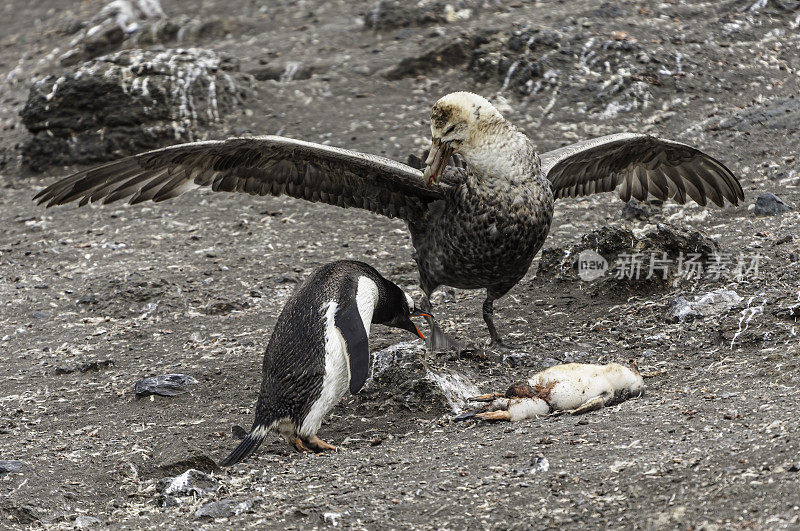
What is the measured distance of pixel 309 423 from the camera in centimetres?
470

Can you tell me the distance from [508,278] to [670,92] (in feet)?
13.6

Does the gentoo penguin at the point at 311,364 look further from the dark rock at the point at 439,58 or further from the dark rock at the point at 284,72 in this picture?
the dark rock at the point at 284,72

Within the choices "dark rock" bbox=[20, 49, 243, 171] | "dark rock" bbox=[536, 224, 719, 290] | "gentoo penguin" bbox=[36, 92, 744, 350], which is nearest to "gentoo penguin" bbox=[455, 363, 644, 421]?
"gentoo penguin" bbox=[36, 92, 744, 350]

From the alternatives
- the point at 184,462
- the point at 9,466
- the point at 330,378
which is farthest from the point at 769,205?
the point at 9,466

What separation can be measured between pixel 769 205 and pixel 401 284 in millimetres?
2785

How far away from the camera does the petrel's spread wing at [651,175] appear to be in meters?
6.59

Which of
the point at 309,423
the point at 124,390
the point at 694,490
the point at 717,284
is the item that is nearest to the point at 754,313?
the point at 717,284

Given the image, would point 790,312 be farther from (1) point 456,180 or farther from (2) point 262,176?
(2) point 262,176

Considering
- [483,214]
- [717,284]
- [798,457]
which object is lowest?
[717,284]

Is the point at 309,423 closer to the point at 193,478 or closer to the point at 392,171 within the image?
the point at 193,478

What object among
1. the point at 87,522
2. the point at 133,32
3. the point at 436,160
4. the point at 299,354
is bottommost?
the point at 87,522

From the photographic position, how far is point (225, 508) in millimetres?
4082

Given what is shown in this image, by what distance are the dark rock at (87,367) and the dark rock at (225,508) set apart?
7.29ft

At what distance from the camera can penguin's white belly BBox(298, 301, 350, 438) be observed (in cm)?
471
